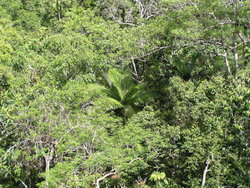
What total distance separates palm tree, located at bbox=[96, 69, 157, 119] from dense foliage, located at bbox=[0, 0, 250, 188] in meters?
0.03

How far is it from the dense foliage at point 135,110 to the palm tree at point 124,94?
31 millimetres

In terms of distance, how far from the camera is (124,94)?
28.4 ft

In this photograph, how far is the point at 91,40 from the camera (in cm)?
968

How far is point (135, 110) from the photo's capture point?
832cm

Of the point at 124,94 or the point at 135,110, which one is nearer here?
the point at 135,110

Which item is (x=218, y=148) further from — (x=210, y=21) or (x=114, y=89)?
(x=114, y=89)

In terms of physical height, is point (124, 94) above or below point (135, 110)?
above

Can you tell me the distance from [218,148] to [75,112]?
313 cm

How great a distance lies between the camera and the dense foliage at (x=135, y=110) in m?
5.00

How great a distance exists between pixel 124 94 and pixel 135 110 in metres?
0.67

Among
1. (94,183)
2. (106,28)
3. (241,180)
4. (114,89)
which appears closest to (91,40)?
(106,28)

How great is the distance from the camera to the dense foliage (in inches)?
197

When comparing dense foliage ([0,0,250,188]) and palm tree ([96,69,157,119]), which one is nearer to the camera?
dense foliage ([0,0,250,188])

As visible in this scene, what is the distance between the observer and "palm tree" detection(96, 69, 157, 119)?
26.1 feet
